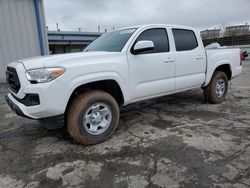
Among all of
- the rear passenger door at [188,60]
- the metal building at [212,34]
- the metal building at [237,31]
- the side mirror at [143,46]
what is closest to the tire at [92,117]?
the side mirror at [143,46]

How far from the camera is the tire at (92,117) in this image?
301 centimetres

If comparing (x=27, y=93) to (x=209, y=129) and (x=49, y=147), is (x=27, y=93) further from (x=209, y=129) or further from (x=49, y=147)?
(x=209, y=129)

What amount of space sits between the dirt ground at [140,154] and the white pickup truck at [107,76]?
47 centimetres

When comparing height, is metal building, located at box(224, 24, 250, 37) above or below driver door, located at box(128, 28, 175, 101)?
above

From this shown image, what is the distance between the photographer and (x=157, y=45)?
158 inches

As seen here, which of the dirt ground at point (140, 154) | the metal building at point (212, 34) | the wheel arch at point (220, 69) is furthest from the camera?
the metal building at point (212, 34)

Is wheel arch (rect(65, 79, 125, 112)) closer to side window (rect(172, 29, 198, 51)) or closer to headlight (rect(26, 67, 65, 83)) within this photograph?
headlight (rect(26, 67, 65, 83))

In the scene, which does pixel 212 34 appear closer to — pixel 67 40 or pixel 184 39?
pixel 67 40

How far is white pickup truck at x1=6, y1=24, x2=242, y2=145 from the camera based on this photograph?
2.74 metres

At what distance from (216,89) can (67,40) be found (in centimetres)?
1555

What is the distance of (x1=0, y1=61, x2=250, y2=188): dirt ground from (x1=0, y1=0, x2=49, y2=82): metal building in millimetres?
5214

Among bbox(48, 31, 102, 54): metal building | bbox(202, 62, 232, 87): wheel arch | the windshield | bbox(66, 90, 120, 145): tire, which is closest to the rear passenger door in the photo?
bbox(202, 62, 232, 87): wheel arch

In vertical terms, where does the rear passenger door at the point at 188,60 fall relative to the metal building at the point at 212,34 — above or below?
below

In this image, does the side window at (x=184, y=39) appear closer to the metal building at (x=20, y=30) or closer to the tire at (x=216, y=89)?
the tire at (x=216, y=89)
